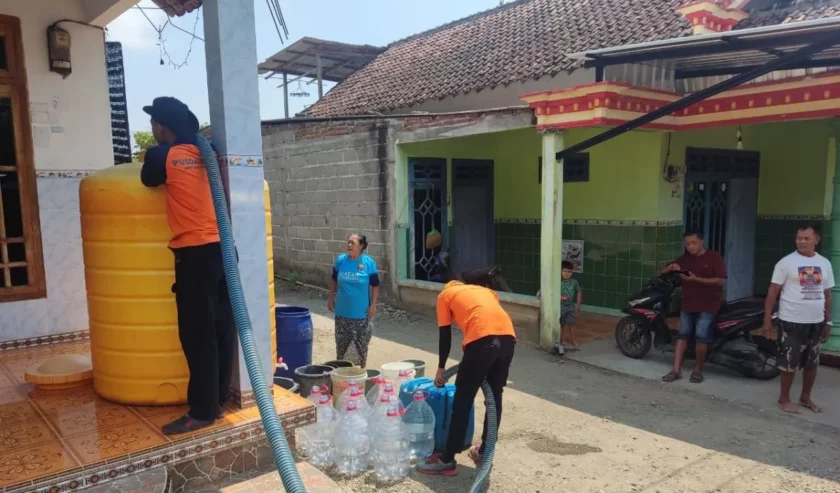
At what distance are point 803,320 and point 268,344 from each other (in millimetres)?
4287

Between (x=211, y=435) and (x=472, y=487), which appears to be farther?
(x=472, y=487)

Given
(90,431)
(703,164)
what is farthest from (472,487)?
(703,164)

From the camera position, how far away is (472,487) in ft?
11.9

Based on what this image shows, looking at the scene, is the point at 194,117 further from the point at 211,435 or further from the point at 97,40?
the point at 97,40

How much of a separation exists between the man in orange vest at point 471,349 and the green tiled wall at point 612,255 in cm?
425

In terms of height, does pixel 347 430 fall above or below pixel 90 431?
below

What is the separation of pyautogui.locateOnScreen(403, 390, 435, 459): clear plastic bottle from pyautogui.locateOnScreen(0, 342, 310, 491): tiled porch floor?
828mm

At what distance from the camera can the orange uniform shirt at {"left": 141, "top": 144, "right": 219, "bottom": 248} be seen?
3.08 meters

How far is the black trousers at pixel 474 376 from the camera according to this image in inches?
150

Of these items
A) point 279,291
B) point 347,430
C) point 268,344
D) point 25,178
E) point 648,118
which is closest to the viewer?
point 268,344

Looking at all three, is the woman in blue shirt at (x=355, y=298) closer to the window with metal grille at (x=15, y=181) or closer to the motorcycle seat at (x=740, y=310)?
the window with metal grille at (x=15, y=181)

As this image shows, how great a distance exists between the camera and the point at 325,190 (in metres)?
10.3

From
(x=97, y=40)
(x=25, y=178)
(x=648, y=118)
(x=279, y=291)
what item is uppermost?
(x=97, y=40)

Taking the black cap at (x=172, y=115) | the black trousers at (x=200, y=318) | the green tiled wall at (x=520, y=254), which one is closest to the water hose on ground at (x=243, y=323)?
the black cap at (x=172, y=115)
